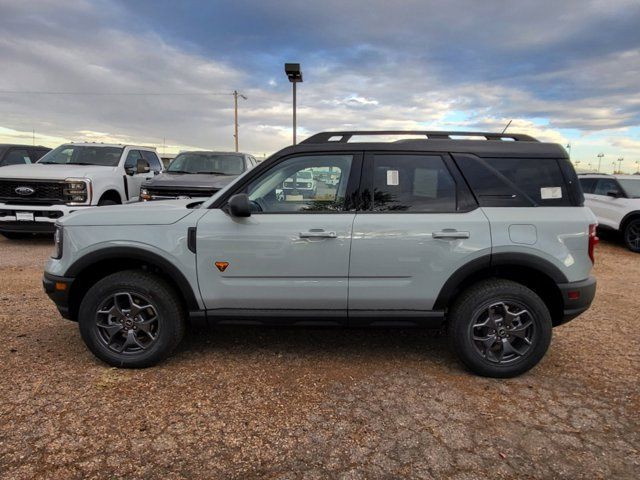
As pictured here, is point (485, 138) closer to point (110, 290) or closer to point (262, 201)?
point (262, 201)

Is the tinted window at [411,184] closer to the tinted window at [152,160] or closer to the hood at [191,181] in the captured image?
the hood at [191,181]

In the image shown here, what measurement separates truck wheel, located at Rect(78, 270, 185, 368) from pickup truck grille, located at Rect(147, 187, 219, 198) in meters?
5.26

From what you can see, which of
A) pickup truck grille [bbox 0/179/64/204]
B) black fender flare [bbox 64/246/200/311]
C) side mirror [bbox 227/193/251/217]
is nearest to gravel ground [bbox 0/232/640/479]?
black fender flare [bbox 64/246/200/311]

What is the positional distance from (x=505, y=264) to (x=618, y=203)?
8906 mm

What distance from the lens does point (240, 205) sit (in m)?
3.48

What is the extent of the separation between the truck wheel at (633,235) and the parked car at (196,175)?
817 cm

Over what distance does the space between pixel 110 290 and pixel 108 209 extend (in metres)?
0.67

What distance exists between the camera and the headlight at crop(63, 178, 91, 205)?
862 centimetres

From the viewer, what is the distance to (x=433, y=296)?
11.9 feet

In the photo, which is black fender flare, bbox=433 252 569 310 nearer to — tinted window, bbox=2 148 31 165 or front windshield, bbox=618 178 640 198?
front windshield, bbox=618 178 640 198

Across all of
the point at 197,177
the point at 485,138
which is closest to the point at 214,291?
the point at 485,138

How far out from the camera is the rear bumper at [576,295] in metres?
3.58

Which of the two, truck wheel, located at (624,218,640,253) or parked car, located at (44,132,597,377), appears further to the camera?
truck wheel, located at (624,218,640,253)

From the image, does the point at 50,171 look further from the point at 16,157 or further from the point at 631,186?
the point at 631,186
